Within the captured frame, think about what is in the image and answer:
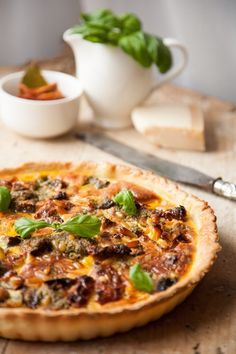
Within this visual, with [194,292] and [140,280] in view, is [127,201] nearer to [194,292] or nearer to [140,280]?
[194,292]

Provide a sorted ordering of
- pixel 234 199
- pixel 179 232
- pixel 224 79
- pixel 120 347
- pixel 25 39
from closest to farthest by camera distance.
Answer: pixel 120 347 → pixel 179 232 → pixel 234 199 → pixel 224 79 → pixel 25 39

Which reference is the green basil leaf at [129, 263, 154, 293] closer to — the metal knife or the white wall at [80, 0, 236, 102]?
the metal knife

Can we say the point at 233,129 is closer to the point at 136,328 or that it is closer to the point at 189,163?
the point at 189,163

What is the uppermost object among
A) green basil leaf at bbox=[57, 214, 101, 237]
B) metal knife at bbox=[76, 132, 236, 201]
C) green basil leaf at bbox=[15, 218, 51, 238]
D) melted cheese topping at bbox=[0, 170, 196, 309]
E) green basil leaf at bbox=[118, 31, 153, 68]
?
green basil leaf at bbox=[118, 31, 153, 68]

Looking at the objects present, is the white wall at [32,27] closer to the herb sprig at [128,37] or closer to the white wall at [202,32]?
the white wall at [202,32]

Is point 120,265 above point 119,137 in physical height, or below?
above

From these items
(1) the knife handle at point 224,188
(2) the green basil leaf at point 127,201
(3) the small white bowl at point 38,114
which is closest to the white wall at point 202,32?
(3) the small white bowl at point 38,114

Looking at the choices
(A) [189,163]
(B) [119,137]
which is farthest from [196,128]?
(B) [119,137]

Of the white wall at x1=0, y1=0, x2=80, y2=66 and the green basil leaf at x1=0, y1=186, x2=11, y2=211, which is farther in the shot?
the white wall at x1=0, y1=0, x2=80, y2=66

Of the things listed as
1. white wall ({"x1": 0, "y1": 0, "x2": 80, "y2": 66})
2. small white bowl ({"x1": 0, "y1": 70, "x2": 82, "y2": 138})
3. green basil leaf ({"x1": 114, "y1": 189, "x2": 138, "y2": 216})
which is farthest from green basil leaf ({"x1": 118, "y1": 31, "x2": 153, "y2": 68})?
white wall ({"x1": 0, "y1": 0, "x2": 80, "y2": 66})
